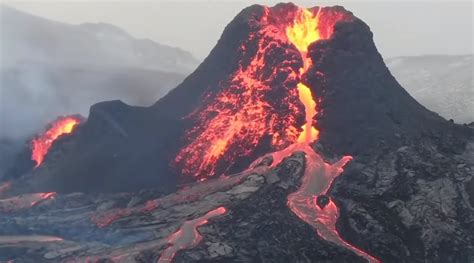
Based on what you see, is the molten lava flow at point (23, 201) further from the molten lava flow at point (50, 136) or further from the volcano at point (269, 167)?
the molten lava flow at point (50, 136)

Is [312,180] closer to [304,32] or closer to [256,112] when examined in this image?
[256,112]

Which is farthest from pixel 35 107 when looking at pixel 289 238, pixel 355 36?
pixel 289 238

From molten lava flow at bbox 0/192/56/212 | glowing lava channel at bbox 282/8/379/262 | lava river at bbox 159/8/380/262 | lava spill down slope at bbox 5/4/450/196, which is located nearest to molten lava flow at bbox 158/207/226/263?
lava river at bbox 159/8/380/262

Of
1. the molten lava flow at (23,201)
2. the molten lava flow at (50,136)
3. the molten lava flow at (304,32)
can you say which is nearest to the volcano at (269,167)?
the molten lava flow at (304,32)

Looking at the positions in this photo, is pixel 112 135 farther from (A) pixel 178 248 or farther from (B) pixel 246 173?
(A) pixel 178 248

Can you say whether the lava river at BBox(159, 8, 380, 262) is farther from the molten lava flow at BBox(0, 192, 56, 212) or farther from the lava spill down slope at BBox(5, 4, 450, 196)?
the molten lava flow at BBox(0, 192, 56, 212)
